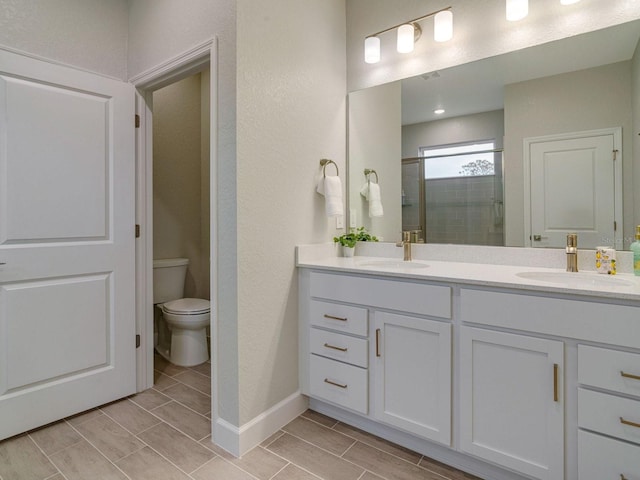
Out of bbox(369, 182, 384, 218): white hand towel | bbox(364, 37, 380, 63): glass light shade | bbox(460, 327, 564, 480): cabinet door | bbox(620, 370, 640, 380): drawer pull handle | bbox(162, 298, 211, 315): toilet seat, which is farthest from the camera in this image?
bbox(162, 298, 211, 315): toilet seat

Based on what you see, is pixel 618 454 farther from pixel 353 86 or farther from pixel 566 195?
pixel 353 86

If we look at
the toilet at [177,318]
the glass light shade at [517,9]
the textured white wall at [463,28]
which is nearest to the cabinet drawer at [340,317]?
the toilet at [177,318]

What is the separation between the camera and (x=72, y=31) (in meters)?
1.97

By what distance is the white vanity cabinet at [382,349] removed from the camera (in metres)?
1.50

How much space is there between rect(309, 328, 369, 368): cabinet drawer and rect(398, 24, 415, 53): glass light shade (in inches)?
65.6

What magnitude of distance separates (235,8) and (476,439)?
2126 millimetres

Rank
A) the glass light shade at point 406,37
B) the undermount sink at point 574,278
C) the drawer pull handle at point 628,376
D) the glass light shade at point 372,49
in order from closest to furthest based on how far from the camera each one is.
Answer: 1. the drawer pull handle at point 628,376
2. the undermount sink at point 574,278
3. the glass light shade at point 406,37
4. the glass light shade at point 372,49

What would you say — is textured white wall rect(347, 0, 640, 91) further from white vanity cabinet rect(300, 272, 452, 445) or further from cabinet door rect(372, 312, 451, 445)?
cabinet door rect(372, 312, 451, 445)

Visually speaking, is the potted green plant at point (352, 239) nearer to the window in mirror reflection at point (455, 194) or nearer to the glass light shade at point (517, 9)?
the window in mirror reflection at point (455, 194)

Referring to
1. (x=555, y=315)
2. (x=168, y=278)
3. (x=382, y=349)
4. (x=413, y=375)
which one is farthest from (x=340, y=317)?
(x=168, y=278)

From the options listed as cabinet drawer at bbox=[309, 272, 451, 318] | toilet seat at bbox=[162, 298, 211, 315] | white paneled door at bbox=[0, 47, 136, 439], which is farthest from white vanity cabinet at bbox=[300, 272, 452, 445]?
white paneled door at bbox=[0, 47, 136, 439]

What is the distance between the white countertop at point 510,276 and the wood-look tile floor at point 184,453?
0.84m

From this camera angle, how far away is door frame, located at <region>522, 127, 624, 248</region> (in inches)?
63.4

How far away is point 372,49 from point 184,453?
245 centimetres
